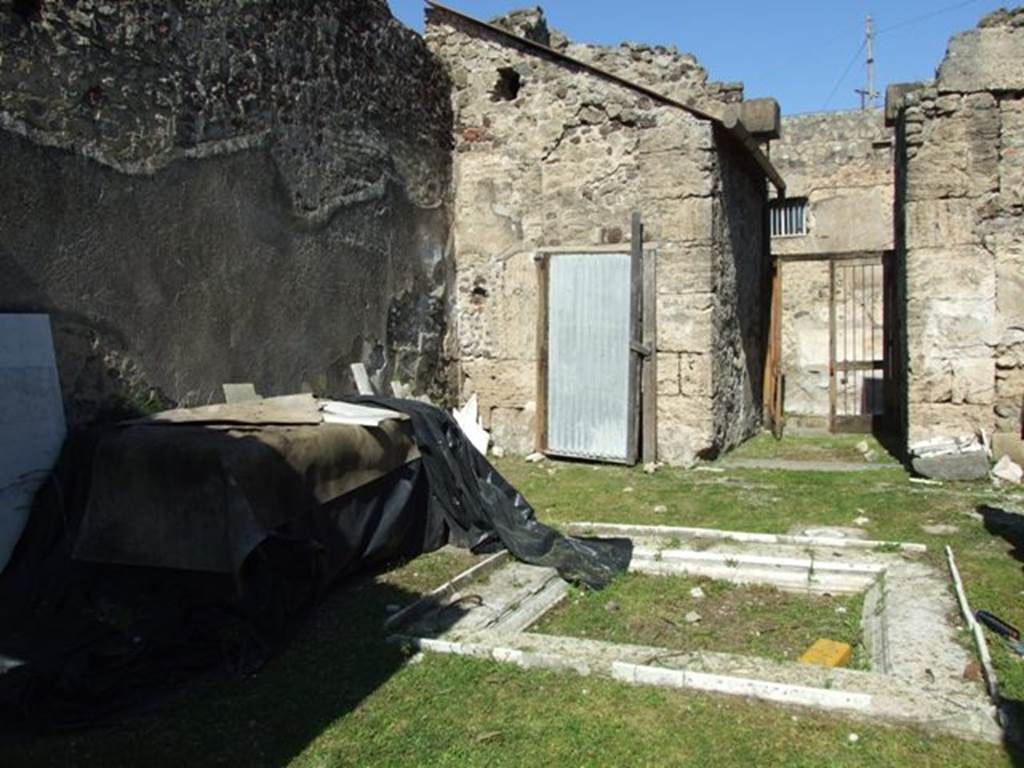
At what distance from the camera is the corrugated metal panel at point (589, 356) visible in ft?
29.4

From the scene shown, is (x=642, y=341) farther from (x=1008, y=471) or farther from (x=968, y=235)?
(x=1008, y=471)

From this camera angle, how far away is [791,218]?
→ 52.1 ft

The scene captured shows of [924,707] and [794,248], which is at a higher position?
[794,248]

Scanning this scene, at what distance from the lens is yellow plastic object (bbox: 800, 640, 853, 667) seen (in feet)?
12.6

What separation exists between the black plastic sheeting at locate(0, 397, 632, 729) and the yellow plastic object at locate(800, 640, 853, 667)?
4.63 feet

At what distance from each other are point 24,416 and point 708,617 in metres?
3.57

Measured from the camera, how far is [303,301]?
7.09 meters

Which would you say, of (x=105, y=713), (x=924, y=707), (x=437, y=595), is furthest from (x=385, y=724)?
(x=924, y=707)

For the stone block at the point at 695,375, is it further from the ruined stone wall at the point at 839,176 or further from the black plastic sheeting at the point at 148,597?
the ruined stone wall at the point at 839,176

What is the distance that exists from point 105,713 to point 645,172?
690 cm

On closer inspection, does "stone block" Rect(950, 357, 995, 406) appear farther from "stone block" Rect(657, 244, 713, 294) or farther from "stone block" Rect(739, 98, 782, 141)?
"stone block" Rect(739, 98, 782, 141)

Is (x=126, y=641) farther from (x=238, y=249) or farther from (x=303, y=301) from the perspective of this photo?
(x=303, y=301)

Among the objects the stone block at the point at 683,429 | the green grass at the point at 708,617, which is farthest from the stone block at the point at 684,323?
the green grass at the point at 708,617

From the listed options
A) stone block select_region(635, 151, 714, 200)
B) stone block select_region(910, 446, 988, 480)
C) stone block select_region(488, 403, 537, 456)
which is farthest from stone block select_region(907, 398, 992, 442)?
stone block select_region(488, 403, 537, 456)
